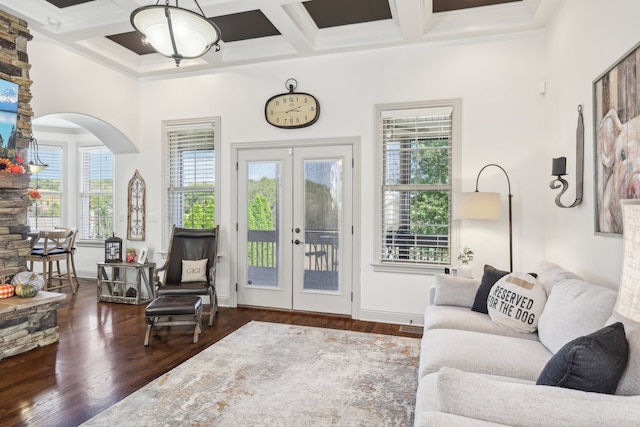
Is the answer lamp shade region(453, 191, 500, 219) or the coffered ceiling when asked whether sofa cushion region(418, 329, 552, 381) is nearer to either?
lamp shade region(453, 191, 500, 219)

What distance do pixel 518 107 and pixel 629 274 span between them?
335 cm

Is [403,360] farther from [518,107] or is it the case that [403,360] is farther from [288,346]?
[518,107]

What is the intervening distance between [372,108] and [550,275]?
8.52 feet

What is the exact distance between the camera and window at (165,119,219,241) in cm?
510

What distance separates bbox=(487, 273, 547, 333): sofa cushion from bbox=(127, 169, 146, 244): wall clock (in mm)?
4677

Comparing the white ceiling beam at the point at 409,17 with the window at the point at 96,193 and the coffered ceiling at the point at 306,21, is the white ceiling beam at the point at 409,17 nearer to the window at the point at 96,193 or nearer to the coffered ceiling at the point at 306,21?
the coffered ceiling at the point at 306,21

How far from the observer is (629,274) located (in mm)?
1055

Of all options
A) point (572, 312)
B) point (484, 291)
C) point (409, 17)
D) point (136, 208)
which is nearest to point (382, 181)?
point (409, 17)

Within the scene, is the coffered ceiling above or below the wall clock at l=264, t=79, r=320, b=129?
above

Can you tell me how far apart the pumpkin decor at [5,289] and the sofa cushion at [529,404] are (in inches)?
152

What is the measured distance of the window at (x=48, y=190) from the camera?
278 inches

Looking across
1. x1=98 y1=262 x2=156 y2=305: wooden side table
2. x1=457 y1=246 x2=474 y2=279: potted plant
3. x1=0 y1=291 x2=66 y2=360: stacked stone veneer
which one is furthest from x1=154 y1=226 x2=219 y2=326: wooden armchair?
x1=457 y1=246 x2=474 y2=279: potted plant

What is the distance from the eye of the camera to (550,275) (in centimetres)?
261

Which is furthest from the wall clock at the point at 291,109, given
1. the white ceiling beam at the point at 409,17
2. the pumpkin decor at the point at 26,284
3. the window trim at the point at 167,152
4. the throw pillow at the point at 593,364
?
the throw pillow at the point at 593,364
